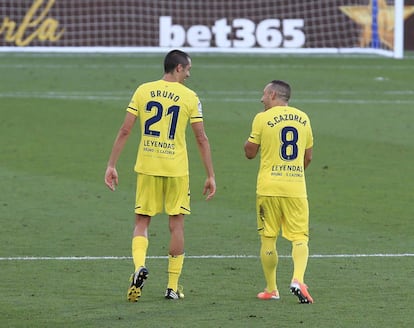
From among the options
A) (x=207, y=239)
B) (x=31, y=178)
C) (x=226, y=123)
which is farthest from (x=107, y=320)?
(x=226, y=123)

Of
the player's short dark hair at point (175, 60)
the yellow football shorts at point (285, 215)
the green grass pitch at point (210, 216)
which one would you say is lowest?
the green grass pitch at point (210, 216)

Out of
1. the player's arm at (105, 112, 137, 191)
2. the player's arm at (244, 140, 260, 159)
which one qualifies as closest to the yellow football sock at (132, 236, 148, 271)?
the player's arm at (105, 112, 137, 191)

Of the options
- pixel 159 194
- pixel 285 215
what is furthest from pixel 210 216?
pixel 285 215

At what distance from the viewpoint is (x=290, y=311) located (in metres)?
9.09

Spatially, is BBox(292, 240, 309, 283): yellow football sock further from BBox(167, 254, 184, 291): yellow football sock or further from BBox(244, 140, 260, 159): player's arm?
BBox(167, 254, 184, 291): yellow football sock

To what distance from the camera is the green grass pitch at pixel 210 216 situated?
9.19 metres

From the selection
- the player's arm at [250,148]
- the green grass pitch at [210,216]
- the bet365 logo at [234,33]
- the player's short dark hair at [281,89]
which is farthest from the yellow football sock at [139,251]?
the bet365 logo at [234,33]

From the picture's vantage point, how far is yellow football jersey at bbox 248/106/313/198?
30.9ft

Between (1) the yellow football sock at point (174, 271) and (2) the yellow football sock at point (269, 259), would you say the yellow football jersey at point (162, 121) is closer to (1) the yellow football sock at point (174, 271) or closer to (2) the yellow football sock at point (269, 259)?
(1) the yellow football sock at point (174, 271)

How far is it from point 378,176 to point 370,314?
295 inches

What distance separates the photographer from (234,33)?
35000 mm

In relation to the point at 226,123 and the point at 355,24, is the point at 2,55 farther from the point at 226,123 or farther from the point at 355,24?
the point at 226,123

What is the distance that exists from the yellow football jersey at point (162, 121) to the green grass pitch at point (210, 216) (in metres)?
1.00

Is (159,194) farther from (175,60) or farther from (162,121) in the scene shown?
(175,60)
